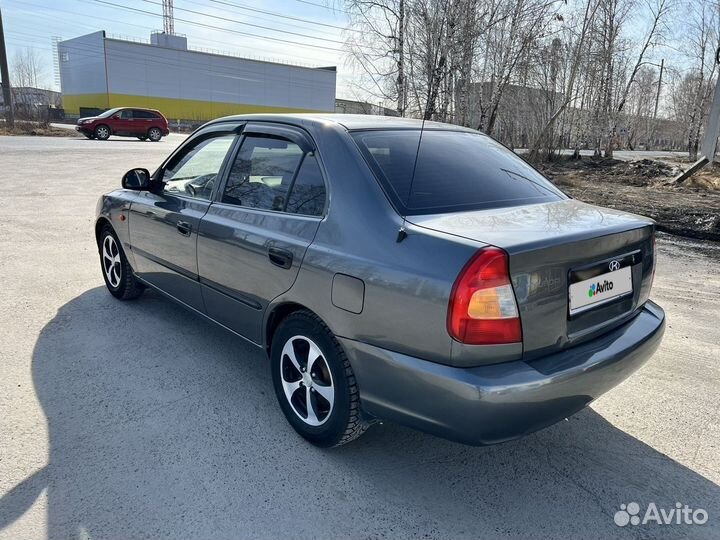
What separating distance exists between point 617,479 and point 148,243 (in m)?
3.51

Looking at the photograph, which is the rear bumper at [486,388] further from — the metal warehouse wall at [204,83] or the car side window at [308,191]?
the metal warehouse wall at [204,83]

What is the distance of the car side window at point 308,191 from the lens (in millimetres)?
2736

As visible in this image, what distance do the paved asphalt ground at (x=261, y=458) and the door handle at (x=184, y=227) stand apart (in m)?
0.89

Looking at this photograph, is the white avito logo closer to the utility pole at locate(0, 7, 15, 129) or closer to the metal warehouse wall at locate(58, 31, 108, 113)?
the utility pole at locate(0, 7, 15, 129)

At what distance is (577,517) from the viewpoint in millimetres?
2342

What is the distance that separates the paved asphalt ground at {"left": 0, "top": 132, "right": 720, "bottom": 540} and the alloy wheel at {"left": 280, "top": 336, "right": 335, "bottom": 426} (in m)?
0.18

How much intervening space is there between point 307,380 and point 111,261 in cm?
300

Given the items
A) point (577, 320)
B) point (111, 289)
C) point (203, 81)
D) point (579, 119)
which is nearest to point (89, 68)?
point (203, 81)

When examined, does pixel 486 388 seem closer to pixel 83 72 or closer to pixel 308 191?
pixel 308 191

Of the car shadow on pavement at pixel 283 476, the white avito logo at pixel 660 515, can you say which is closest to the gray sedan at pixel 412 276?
the car shadow on pavement at pixel 283 476

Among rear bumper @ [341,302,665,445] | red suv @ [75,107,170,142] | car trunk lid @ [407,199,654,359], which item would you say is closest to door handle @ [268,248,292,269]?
rear bumper @ [341,302,665,445]

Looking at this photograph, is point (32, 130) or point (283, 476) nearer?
point (283, 476)

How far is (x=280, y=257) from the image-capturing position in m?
2.79

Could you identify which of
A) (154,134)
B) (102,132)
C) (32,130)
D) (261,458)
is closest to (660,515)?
(261,458)
